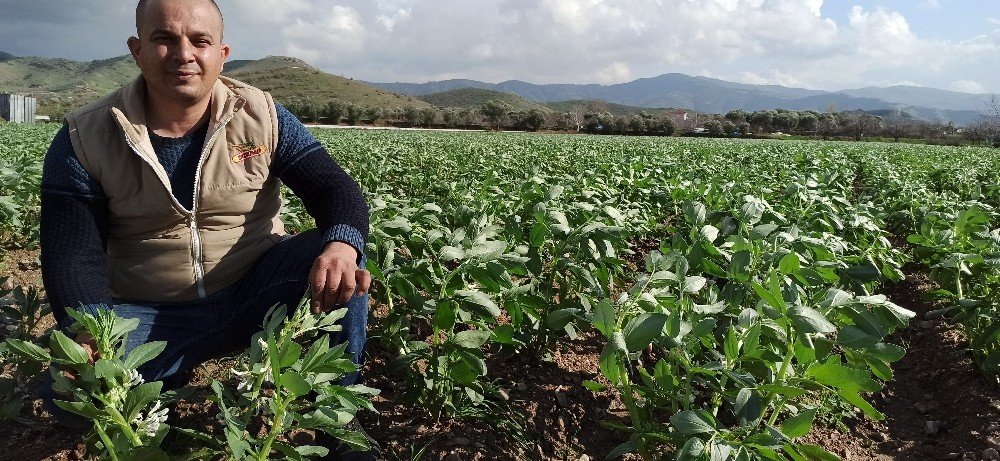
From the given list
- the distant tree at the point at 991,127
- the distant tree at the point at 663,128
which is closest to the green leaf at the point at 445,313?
the distant tree at the point at 991,127

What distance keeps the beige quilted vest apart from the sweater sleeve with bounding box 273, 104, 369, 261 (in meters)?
0.05

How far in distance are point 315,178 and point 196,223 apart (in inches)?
17.0

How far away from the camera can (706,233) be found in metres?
2.69

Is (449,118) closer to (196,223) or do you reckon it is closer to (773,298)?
(196,223)

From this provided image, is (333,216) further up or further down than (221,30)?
further down

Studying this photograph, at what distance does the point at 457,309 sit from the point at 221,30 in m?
1.23

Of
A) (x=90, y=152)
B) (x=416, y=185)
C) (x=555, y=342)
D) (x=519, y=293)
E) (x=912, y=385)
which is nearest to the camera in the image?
(x=90, y=152)

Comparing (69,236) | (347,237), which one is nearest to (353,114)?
(69,236)

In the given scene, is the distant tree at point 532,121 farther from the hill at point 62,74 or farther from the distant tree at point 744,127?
the hill at point 62,74

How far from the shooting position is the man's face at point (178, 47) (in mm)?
1987

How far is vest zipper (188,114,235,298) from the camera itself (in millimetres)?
2191

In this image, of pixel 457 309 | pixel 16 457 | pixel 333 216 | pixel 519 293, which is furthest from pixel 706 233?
pixel 16 457

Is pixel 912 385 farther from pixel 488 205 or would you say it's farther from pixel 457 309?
pixel 457 309

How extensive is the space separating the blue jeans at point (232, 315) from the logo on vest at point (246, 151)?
0.34 m
